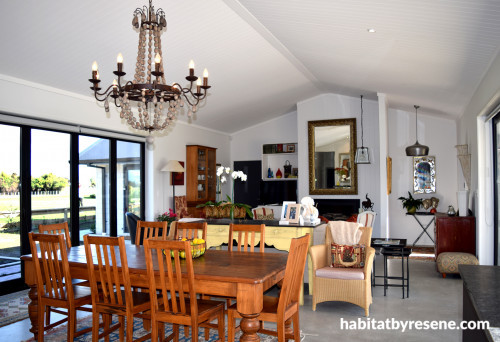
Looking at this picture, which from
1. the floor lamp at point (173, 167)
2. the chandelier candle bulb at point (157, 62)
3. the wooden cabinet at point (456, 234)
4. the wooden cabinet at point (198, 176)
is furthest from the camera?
the wooden cabinet at point (198, 176)

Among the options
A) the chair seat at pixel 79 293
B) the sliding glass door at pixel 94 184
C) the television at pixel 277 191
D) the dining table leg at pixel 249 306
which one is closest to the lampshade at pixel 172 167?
the sliding glass door at pixel 94 184

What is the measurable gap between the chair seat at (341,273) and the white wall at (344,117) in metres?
4.52

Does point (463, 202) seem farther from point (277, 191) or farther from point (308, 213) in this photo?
point (277, 191)

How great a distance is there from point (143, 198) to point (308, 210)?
12.9ft

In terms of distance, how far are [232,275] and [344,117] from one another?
7275 mm

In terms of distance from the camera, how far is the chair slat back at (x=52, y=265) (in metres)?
3.20

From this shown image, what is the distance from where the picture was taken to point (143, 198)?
7902 mm

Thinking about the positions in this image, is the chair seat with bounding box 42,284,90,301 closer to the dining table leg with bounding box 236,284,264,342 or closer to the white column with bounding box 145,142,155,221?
the dining table leg with bounding box 236,284,264,342

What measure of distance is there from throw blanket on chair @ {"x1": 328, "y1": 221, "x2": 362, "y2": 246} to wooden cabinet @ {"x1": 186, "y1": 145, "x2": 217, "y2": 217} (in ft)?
14.8

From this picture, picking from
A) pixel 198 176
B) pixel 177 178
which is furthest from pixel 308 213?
pixel 198 176

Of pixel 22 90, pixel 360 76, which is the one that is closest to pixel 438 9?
pixel 360 76

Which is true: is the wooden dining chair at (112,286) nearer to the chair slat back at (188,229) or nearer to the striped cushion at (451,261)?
the chair slat back at (188,229)

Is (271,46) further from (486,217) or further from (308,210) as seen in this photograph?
(486,217)

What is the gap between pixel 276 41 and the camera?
601 cm
